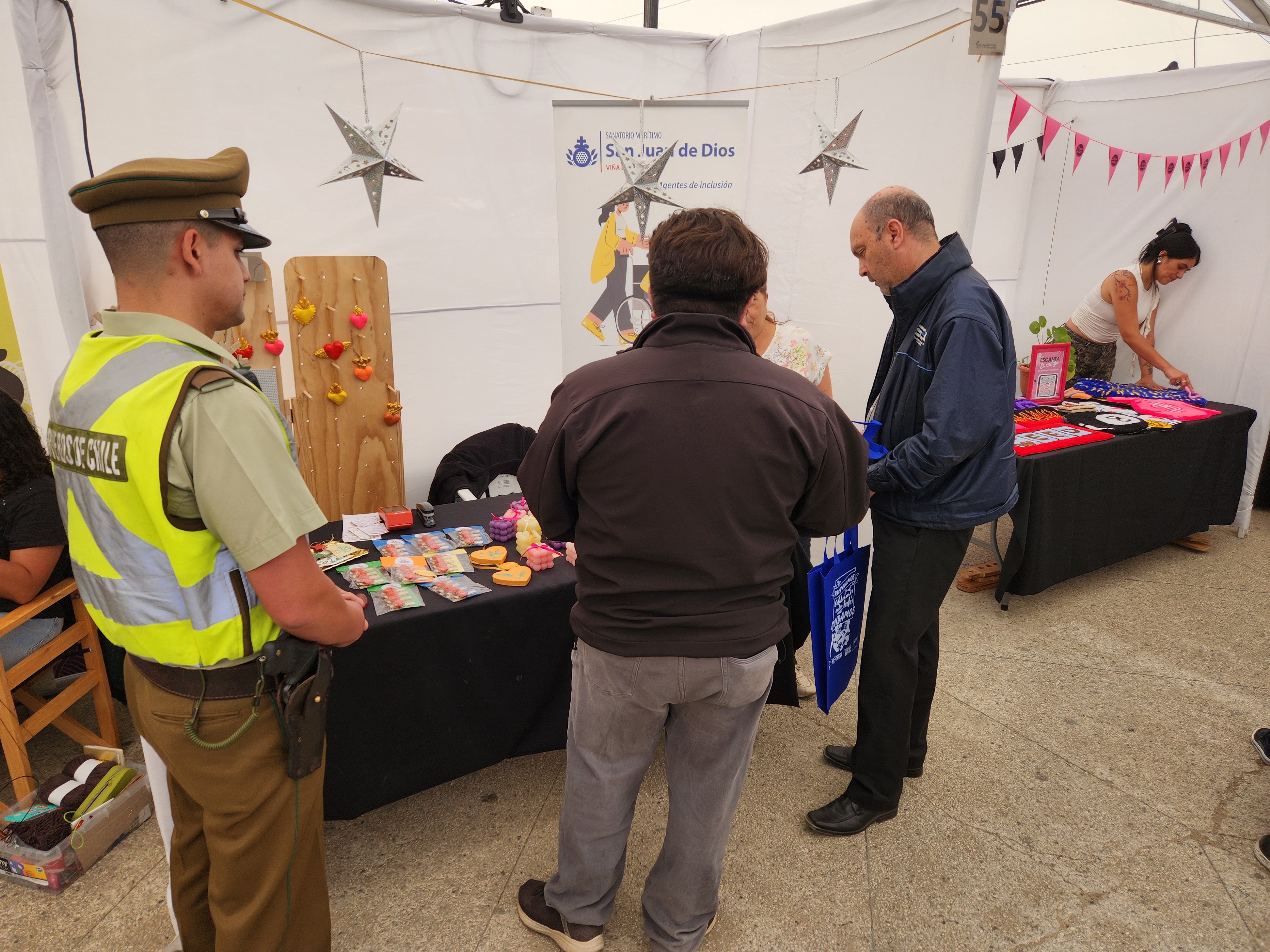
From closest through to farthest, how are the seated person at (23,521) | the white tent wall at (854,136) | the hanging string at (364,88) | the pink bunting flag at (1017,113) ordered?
the seated person at (23,521) → the white tent wall at (854,136) → the hanging string at (364,88) → the pink bunting flag at (1017,113)

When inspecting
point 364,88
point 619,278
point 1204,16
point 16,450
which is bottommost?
point 16,450

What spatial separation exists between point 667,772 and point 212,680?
89 cm

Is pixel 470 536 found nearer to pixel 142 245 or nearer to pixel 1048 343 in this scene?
pixel 142 245

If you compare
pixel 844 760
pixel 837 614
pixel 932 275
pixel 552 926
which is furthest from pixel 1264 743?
pixel 552 926

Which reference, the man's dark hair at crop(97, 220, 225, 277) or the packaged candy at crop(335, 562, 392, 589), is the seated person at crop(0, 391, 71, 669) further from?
the man's dark hair at crop(97, 220, 225, 277)

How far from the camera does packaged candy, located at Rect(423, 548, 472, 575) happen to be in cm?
193

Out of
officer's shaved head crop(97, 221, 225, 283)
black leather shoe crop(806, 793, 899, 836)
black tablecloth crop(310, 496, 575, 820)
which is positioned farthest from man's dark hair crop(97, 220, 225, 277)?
black leather shoe crop(806, 793, 899, 836)

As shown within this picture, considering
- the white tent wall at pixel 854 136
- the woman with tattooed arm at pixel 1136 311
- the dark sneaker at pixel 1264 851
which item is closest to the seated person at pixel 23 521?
the white tent wall at pixel 854 136

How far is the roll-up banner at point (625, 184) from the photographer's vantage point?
3221mm

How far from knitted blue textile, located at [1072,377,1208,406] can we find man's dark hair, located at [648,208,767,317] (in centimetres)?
372

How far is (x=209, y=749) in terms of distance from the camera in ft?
3.80

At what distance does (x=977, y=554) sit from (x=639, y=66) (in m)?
3.14

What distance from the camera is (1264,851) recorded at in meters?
1.93

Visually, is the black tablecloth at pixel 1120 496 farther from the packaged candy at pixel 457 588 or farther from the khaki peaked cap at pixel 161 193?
the khaki peaked cap at pixel 161 193
